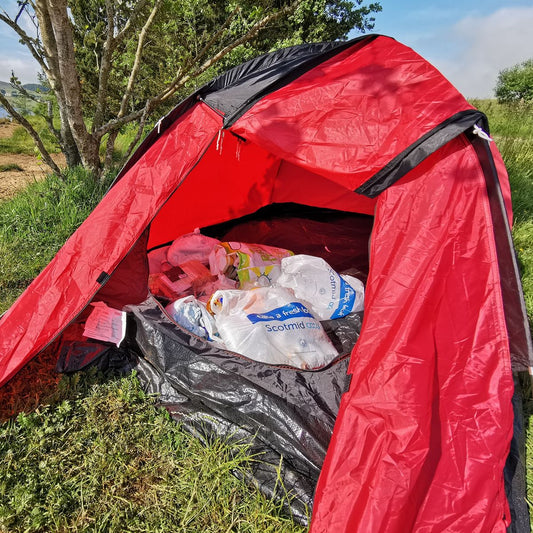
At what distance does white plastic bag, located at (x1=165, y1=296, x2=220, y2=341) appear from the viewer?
1.83 meters

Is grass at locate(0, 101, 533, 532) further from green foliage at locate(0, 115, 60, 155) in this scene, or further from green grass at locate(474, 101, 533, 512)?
green foliage at locate(0, 115, 60, 155)

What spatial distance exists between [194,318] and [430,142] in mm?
1301

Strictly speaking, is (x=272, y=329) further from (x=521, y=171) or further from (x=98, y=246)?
(x=521, y=171)

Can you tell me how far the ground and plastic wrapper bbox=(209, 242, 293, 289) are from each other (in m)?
2.40

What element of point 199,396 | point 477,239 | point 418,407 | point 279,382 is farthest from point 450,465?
point 199,396

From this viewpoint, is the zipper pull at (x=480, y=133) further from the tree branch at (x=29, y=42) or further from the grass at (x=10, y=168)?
the grass at (x=10, y=168)

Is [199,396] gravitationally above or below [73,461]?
above

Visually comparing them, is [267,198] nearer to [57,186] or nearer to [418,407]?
[57,186]

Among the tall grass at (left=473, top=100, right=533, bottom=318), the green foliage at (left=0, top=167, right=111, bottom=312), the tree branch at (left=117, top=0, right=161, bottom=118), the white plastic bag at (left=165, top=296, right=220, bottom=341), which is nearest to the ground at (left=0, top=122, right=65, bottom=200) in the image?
the green foliage at (left=0, top=167, right=111, bottom=312)

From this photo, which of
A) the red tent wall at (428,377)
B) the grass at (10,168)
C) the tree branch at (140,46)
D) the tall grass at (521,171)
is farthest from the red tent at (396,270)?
the grass at (10,168)

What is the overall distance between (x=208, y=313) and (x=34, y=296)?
0.80m

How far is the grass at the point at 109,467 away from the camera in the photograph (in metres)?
1.31

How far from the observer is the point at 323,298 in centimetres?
203

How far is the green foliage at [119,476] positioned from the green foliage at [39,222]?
3.63 feet
